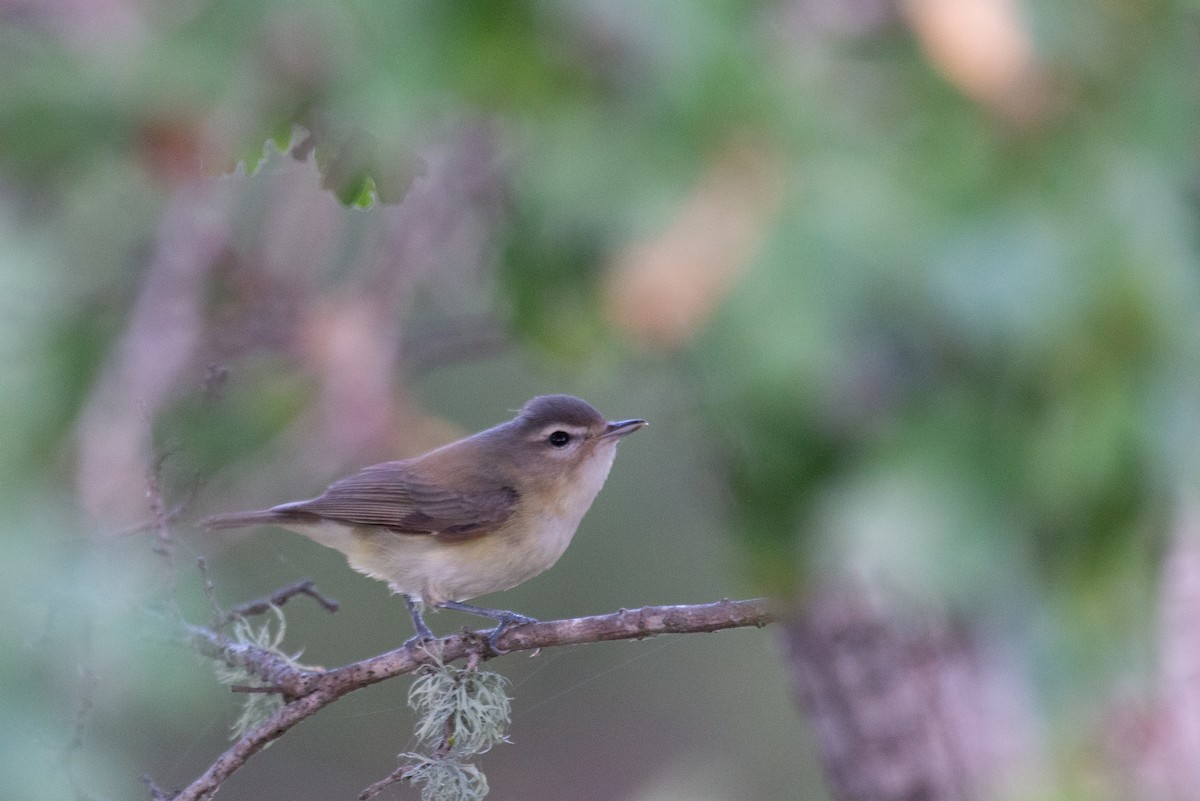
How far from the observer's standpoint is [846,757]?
105 inches

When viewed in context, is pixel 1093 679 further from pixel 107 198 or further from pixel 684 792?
pixel 107 198

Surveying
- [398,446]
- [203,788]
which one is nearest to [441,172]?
[398,446]

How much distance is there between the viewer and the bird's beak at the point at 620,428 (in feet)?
15.5

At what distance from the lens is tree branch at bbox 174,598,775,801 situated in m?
3.14

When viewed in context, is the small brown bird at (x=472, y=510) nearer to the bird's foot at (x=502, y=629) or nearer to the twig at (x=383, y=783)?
the bird's foot at (x=502, y=629)

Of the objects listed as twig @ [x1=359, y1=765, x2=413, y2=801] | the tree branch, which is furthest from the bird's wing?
twig @ [x1=359, y1=765, x2=413, y2=801]

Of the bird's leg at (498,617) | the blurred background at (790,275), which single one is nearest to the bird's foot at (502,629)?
the bird's leg at (498,617)

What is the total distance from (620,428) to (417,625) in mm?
1017

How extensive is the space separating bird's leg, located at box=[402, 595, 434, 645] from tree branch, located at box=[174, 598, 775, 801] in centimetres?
12

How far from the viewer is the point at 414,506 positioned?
15.6 feet

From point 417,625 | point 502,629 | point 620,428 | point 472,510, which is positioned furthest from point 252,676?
point 620,428

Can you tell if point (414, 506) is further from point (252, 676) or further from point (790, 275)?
point (790, 275)

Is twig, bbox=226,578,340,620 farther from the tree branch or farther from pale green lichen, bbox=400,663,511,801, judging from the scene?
pale green lichen, bbox=400,663,511,801

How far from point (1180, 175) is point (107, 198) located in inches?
42.6
